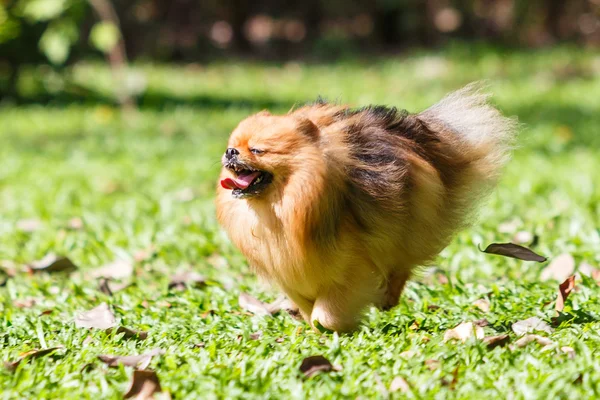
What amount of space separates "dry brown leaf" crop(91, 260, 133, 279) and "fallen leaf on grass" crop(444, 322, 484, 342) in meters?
2.09

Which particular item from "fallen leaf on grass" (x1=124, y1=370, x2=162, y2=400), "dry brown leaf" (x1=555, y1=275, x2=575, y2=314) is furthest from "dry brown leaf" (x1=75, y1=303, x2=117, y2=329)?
"dry brown leaf" (x1=555, y1=275, x2=575, y2=314)

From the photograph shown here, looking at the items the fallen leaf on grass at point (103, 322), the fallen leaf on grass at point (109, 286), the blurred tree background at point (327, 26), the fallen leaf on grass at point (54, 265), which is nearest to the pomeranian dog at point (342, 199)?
the fallen leaf on grass at point (103, 322)

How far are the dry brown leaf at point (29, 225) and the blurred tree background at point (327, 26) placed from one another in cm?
1022

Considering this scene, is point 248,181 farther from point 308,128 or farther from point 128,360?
point 128,360

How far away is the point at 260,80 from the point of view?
1443cm

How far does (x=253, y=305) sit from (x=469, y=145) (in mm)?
1248

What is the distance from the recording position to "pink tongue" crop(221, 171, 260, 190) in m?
3.37

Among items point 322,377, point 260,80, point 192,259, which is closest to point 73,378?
point 322,377

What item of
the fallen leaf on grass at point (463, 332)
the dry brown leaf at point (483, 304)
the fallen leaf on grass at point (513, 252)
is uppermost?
the fallen leaf on grass at point (513, 252)

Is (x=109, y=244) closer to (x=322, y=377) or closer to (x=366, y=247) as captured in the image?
(x=366, y=247)

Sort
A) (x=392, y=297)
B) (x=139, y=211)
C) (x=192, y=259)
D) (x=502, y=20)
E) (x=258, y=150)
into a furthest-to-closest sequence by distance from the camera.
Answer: (x=502, y=20) → (x=139, y=211) → (x=192, y=259) → (x=392, y=297) → (x=258, y=150)

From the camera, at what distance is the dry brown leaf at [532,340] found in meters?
3.23

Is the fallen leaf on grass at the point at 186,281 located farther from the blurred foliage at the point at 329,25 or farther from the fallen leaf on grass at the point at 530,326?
the blurred foliage at the point at 329,25

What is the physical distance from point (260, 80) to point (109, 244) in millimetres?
9299
